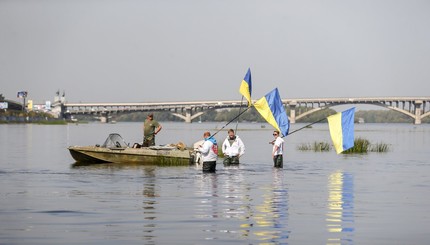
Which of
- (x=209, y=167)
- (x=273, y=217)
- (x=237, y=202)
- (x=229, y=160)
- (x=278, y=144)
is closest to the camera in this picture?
(x=273, y=217)

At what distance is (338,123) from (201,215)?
68.6 ft

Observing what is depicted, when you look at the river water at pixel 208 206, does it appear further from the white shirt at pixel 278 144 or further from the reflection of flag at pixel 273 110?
the reflection of flag at pixel 273 110

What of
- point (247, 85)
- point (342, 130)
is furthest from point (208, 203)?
point (247, 85)

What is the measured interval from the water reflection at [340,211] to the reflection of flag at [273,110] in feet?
35.0

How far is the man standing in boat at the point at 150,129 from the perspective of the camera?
4003 centimetres

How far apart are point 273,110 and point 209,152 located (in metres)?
12.6

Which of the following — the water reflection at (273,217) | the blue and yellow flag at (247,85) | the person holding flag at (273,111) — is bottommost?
the water reflection at (273,217)

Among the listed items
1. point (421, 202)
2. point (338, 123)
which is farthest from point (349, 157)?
point (421, 202)

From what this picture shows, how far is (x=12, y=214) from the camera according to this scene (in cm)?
2152

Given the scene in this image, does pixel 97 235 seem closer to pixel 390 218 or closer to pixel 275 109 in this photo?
pixel 390 218

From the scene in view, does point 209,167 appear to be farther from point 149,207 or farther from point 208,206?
point 149,207

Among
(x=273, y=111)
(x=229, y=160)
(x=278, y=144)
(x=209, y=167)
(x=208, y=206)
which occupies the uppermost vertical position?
(x=273, y=111)

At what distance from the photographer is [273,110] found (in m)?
46.7

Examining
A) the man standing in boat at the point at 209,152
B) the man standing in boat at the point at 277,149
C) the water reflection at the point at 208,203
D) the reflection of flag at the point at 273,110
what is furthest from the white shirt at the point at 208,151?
the reflection of flag at the point at 273,110
